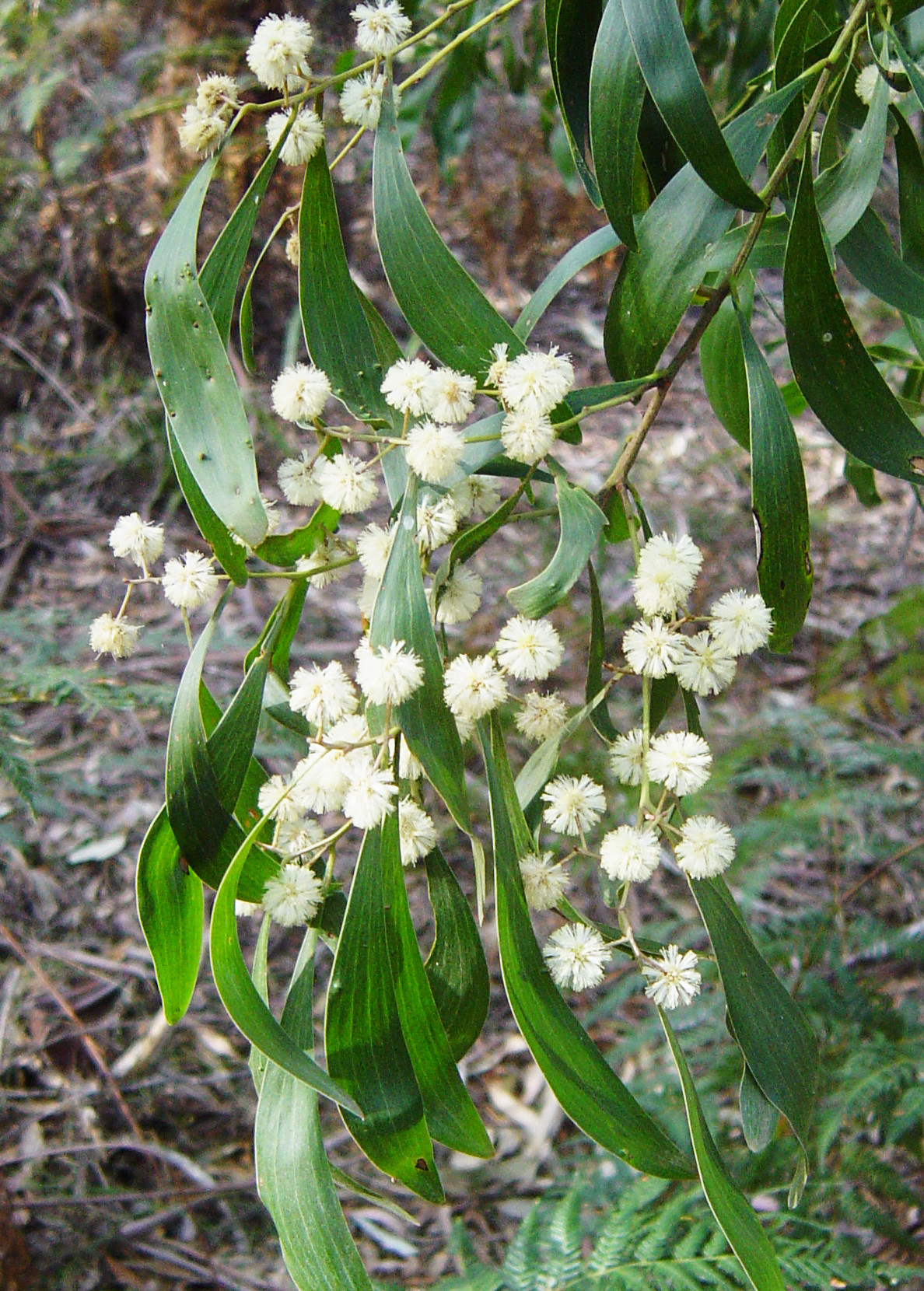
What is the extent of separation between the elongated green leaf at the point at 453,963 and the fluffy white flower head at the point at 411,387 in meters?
0.26

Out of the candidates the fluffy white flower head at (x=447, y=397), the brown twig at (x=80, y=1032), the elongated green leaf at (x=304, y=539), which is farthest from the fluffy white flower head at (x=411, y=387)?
the brown twig at (x=80, y=1032)

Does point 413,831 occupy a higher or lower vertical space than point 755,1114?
higher

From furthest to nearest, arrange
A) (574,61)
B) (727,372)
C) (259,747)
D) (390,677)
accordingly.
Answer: (259,747) < (727,372) < (574,61) < (390,677)

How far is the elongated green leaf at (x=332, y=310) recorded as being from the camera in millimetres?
641

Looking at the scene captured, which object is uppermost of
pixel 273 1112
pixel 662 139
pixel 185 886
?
pixel 662 139

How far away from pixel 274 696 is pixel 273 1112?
0.86ft

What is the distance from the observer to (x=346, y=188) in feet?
10.4

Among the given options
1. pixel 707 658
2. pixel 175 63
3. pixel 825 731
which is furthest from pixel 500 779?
pixel 175 63

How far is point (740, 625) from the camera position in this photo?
59 cm

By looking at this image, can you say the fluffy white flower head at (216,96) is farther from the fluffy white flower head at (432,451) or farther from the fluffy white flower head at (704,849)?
the fluffy white flower head at (704,849)

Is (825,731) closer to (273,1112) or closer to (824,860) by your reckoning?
(824,860)

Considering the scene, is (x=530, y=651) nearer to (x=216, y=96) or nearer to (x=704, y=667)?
(x=704, y=667)

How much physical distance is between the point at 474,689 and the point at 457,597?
0.25ft

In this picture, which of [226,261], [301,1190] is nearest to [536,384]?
[226,261]
